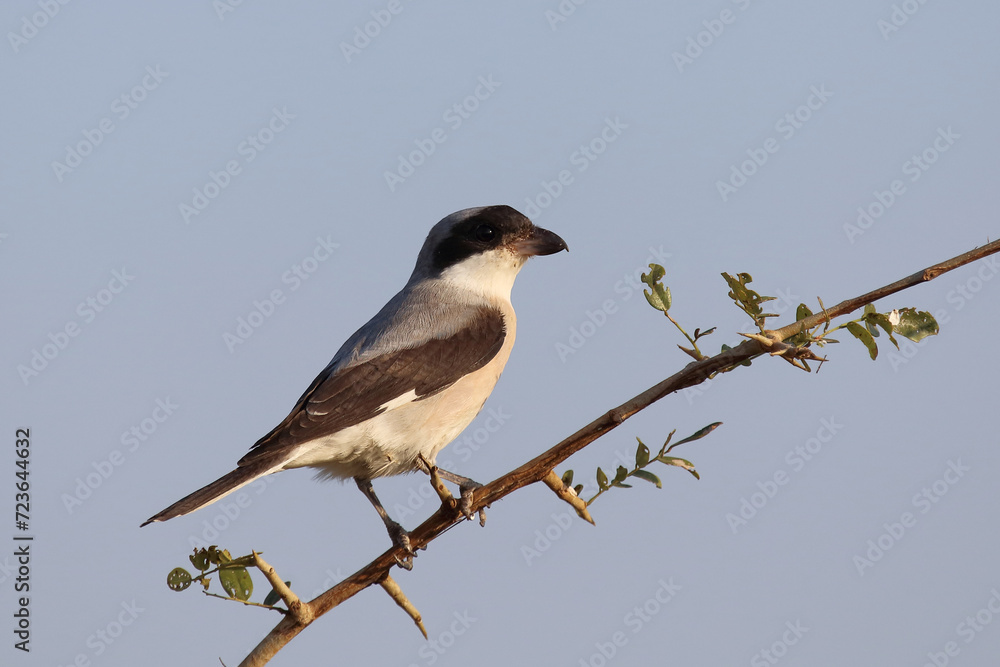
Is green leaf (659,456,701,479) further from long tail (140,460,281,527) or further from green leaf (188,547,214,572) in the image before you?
long tail (140,460,281,527)

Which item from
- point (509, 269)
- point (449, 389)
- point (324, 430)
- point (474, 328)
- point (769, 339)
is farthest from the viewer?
point (509, 269)

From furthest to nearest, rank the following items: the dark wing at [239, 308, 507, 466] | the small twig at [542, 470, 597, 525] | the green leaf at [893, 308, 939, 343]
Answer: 1. the dark wing at [239, 308, 507, 466]
2. the small twig at [542, 470, 597, 525]
3. the green leaf at [893, 308, 939, 343]

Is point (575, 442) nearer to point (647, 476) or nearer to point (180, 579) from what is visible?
point (647, 476)

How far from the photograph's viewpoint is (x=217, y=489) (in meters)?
3.46

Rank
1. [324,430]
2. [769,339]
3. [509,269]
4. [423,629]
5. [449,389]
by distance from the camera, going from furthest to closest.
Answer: [509,269], [449,389], [324,430], [423,629], [769,339]

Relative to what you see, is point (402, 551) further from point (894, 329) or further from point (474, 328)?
point (474, 328)

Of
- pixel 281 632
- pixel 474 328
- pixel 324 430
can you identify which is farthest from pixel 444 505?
pixel 474 328

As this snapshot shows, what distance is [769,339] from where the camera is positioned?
6.44 ft

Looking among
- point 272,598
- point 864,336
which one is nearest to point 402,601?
point 272,598

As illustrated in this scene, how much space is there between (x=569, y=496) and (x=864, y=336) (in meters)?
0.78

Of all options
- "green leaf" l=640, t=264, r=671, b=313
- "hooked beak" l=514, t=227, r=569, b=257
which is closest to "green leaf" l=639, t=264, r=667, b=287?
"green leaf" l=640, t=264, r=671, b=313

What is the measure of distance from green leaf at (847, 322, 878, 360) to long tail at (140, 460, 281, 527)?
7.63 feet

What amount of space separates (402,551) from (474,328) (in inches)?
92.9

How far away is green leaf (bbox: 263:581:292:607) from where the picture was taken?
2.38 m
